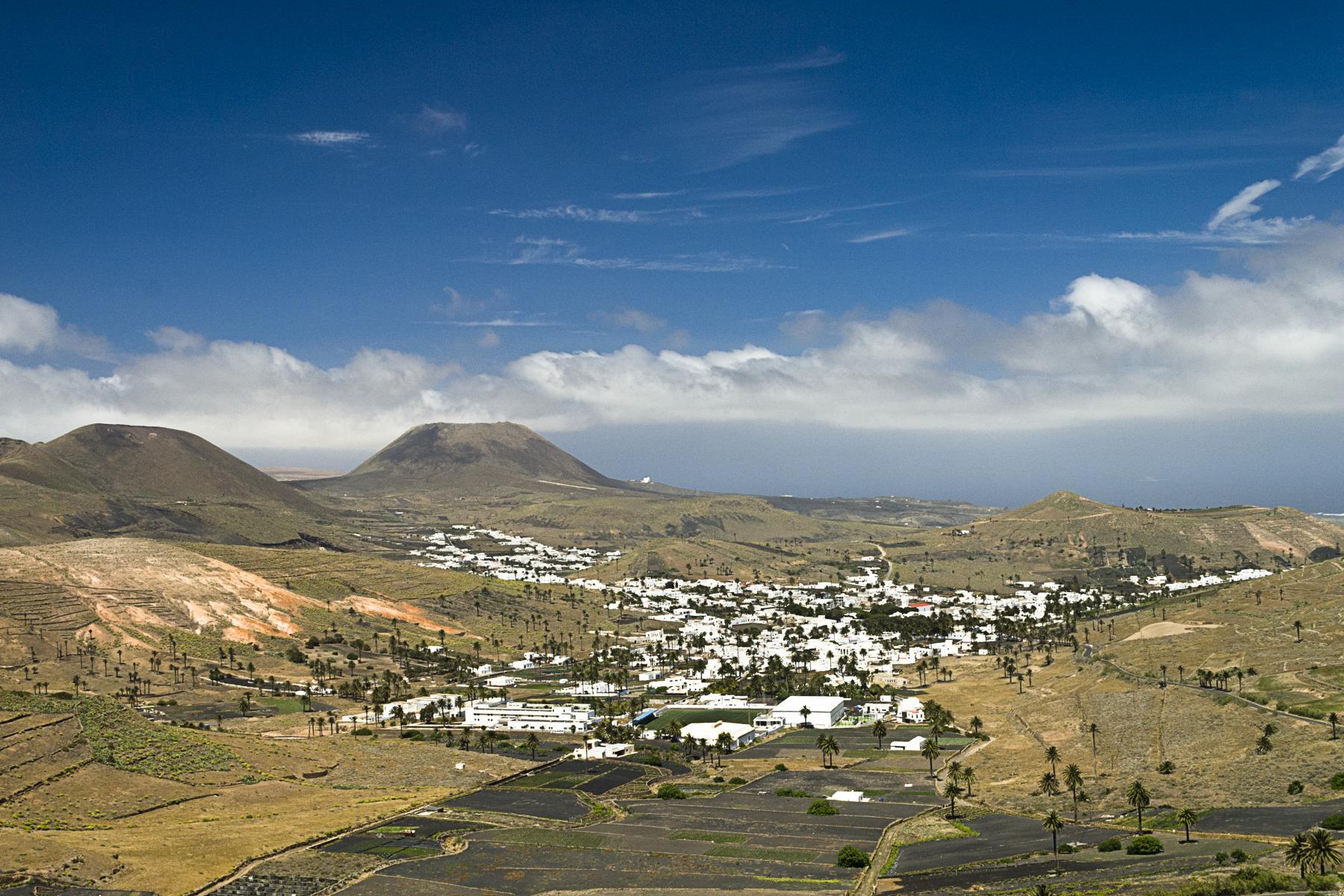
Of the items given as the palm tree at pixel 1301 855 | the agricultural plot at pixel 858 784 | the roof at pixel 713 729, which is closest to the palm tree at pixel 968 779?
the agricultural plot at pixel 858 784

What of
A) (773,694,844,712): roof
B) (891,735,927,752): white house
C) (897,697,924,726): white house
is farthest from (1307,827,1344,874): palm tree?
(773,694,844,712): roof

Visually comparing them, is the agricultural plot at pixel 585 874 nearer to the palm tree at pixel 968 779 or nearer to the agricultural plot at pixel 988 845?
the agricultural plot at pixel 988 845

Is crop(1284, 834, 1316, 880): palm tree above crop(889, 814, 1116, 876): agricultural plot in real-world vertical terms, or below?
above

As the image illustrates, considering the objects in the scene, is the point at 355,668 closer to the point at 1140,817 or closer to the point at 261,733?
the point at 261,733

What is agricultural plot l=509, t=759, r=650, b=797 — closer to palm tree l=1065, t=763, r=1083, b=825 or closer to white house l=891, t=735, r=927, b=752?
white house l=891, t=735, r=927, b=752

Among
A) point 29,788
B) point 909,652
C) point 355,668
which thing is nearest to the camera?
point 29,788

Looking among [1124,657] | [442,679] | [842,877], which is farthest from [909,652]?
[842,877]
